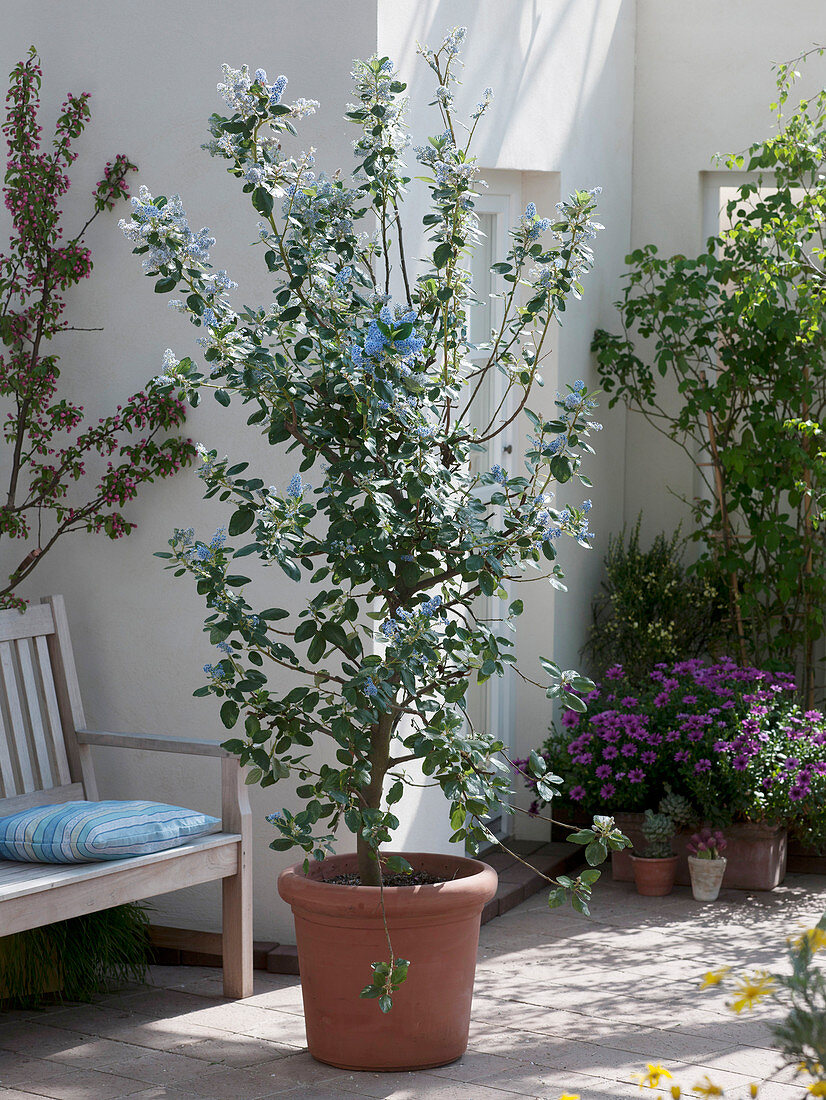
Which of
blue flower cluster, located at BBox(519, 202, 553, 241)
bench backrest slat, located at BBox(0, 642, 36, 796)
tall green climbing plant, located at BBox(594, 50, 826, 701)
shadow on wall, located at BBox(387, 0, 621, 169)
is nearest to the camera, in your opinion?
blue flower cluster, located at BBox(519, 202, 553, 241)

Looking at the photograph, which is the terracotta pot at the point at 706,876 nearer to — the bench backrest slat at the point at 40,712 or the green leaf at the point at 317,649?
the bench backrest slat at the point at 40,712

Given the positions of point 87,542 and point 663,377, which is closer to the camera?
point 87,542

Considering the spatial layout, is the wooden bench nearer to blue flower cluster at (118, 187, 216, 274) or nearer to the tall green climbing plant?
blue flower cluster at (118, 187, 216, 274)

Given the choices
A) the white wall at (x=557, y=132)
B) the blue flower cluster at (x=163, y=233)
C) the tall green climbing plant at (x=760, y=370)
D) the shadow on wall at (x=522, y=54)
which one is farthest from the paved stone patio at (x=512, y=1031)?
the shadow on wall at (x=522, y=54)

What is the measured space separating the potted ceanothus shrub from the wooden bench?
0.44 m

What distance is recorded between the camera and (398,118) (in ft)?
10.8

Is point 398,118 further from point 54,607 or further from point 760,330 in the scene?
point 760,330

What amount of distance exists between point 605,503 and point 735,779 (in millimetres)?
1582

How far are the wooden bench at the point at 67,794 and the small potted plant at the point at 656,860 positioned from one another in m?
1.62

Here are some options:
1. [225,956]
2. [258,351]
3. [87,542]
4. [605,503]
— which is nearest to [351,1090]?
[225,956]

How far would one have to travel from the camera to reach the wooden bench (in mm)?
3430

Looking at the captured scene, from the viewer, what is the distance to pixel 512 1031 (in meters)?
3.68

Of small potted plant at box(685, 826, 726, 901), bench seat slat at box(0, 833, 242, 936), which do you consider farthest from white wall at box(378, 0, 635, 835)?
bench seat slat at box(0, 833, 242, 936)

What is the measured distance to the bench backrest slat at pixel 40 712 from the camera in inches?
162
